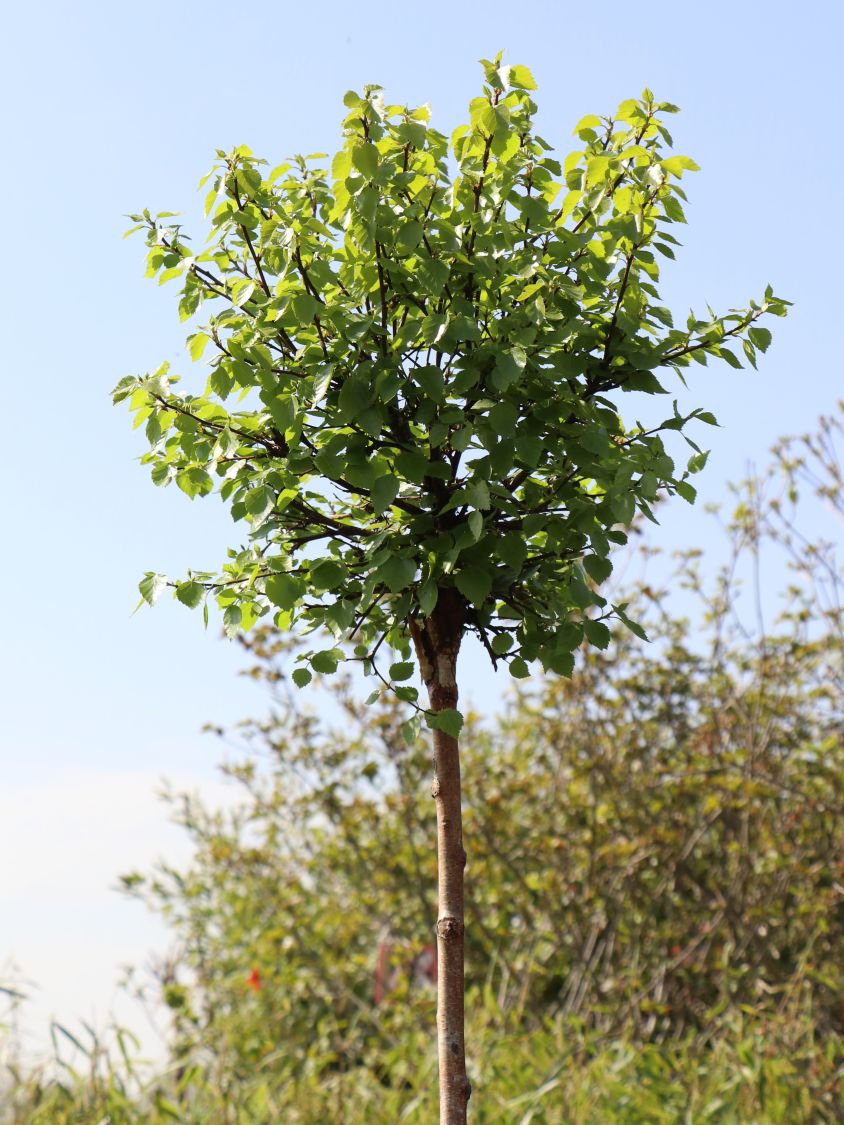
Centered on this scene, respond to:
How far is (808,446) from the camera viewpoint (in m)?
7.39

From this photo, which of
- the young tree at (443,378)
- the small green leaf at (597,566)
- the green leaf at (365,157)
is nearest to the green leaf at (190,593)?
the young tree at (443,378)

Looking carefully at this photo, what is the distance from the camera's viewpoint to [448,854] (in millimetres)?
3170

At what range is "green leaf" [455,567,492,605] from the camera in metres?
2.92

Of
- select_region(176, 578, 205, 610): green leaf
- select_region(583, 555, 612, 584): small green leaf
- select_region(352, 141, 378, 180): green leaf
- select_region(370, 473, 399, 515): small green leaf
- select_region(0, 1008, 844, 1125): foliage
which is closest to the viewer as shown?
select_region(352, 141, 378, 180): green leaf

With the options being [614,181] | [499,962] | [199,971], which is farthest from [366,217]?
[199,971]

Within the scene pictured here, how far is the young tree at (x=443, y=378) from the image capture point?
281cm

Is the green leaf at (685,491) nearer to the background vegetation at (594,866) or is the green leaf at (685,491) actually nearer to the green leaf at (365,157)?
the green leaf at (365,157)

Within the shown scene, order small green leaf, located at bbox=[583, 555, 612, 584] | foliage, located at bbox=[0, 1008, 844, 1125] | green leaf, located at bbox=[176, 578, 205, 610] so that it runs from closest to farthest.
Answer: small green leaf, located at bbox=[583, 555, 612, 584] → green leaf, located at bbox=[176, 578, 205, 610] → foliage, located at bbox=[0, 1008, 844, 1125]

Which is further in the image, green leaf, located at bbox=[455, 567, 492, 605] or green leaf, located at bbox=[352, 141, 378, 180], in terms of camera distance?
green leaf, located at bbox=[455, 567, 492, 605]

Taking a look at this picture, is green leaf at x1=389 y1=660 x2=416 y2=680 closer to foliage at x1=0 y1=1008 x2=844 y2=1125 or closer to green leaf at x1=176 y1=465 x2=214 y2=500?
green leaf at x1=176 y1=465 x2=214 y2=500

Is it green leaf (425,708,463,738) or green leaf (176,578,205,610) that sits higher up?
green leaf (176,578,205,610)

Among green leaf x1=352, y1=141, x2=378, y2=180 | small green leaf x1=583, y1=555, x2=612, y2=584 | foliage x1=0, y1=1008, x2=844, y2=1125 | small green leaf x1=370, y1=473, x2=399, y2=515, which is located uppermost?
green leaf x1=352, y1=141, x2=378, y2=180

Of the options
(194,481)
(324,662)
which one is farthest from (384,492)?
(194,481)

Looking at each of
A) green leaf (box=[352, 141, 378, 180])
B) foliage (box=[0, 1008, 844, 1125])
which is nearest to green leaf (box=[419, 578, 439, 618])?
green leaf (box=[352, 141, 378, 180])
